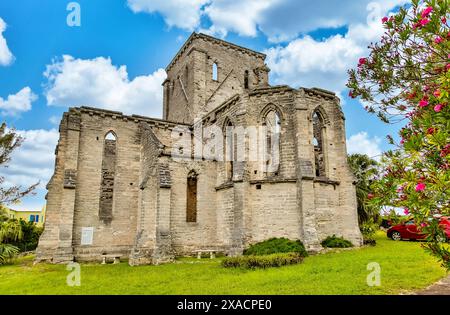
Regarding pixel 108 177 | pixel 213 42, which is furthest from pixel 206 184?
pixel 213 42

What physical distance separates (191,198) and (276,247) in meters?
6.47

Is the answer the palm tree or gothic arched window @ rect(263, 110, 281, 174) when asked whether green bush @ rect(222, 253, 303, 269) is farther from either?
the palm tree

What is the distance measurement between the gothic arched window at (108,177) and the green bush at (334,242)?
12458mm

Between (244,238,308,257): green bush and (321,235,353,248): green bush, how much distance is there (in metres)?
1.70

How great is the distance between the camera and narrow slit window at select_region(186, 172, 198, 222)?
62.8ft

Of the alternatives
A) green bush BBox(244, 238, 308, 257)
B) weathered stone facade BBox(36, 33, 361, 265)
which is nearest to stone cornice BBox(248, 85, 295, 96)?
weathered stone facade BBox(36, 33, 361, 265)

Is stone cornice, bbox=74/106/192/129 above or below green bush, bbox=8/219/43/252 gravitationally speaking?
above

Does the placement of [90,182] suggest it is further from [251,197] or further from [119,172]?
[251,197]

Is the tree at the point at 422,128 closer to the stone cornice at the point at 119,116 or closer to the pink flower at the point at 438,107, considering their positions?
the pink flower at the point at 438,107

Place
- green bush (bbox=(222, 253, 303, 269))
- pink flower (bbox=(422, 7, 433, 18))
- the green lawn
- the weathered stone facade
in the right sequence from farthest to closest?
the weathered stone facade → green bush (bbox=(222, 253, 303, 269)) → the green lawn → pink flower (bbox=(422, 7, 433, 18))

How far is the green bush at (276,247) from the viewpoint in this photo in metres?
14.7

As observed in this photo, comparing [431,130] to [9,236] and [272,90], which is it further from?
[9,236]

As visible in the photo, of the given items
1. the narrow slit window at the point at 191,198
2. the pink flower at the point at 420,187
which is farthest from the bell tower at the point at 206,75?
the pink flower at the point at 420,187
